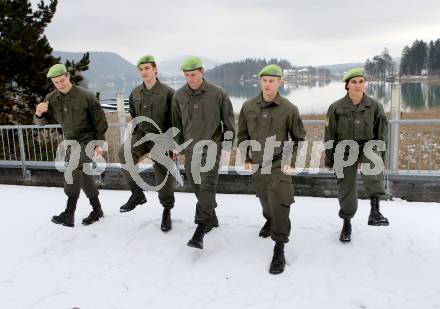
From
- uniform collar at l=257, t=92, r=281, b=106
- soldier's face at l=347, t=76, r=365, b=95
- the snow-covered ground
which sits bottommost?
the snow-covered ground

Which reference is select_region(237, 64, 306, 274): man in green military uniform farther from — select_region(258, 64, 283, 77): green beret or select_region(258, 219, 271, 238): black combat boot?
select_region(258, 219, 271, 238): black combat boot

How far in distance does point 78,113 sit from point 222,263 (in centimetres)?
282

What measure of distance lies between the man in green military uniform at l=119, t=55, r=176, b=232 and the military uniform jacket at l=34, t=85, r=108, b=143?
18.6 inches

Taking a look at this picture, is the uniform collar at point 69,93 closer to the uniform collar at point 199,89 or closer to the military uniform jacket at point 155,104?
the military uniform jacket at point 155,104

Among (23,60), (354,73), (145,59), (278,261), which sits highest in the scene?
(23,60)

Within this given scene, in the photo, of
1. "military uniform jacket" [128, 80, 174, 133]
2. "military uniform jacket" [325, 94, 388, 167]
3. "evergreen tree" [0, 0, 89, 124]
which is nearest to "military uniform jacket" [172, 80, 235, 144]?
"military uniform jacket" [128, 80, 174, 133]

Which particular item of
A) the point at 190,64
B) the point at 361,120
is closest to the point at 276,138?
the point at 361,120

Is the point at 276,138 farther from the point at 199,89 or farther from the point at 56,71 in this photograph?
the point at 56,71

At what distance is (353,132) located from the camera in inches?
180

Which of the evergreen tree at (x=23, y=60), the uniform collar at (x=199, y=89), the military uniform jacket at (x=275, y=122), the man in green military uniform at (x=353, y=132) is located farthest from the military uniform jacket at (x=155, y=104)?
the evergreen tree at (x=23, y=60)

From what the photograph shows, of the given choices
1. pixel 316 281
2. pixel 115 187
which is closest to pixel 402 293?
pixel 316 281

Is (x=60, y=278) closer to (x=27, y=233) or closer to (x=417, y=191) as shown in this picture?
(x=27, y=233)

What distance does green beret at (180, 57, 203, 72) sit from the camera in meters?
4.52

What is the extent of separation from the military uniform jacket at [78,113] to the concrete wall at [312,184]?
2463mm
